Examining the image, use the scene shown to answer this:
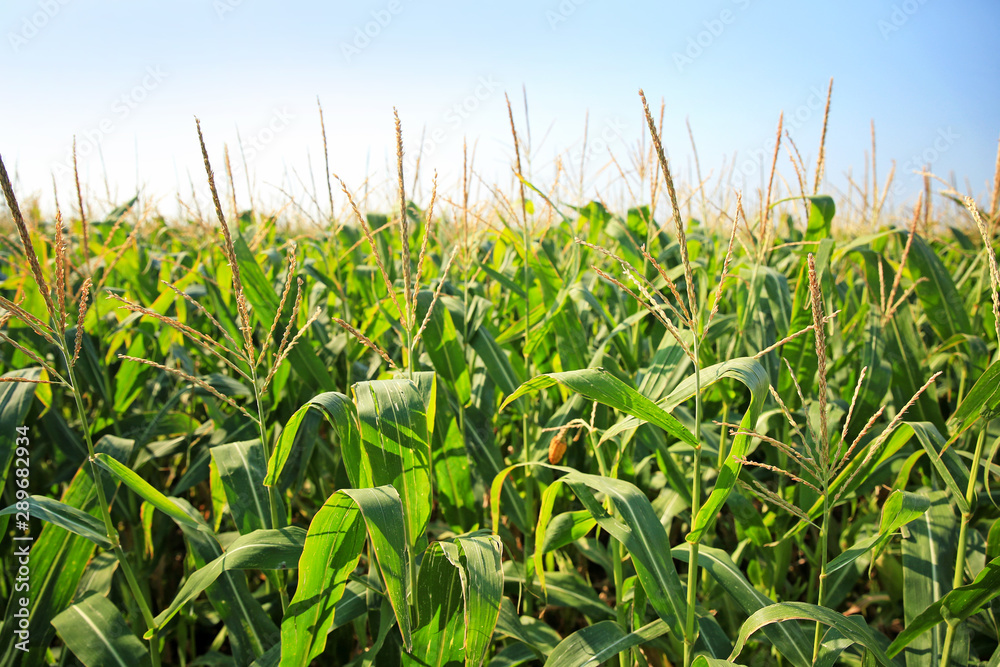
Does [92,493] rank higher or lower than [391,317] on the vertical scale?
lower

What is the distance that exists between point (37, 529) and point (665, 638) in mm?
2092

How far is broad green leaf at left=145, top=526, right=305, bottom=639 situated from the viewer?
110 centimetres

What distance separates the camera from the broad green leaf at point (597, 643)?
122cm

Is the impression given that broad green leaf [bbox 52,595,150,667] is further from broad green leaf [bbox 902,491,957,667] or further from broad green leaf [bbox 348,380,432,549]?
broad green leaf [bbox 902,491,957,667]

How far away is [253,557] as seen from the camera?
3.77 feet

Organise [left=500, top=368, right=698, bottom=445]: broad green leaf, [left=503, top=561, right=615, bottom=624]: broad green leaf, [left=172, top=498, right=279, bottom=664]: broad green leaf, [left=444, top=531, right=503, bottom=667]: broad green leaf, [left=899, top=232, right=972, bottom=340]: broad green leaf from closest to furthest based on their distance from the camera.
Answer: [left=444, top=531, right=503, bottom=667]: broad green leaf → [left=500, top=368, right=698, bottom=445]: broad green leaf → [left=172, top=498, right=279, bottom=664]: broad green leaf → [left=503, top=561, right=615, bottom=624]: broad green leaf → [left=899, top=232, right=972, bottom=340]: broad green leaf

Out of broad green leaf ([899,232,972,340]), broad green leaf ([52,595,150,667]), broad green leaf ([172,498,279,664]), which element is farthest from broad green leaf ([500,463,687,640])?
broad green leaf ([899,232,972,340])

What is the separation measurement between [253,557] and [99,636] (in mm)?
594

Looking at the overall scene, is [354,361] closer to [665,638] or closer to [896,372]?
[665,638]

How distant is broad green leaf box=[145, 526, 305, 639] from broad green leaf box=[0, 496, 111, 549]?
0.22 meters

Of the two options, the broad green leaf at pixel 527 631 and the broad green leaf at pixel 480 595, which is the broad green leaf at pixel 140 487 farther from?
the broad green leaf at pixel 527 631

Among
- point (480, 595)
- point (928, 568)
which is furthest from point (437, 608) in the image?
point (928, 568)

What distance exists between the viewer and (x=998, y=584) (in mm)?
1046

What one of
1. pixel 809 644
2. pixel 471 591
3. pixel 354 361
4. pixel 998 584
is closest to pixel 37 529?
pixel 354 361
